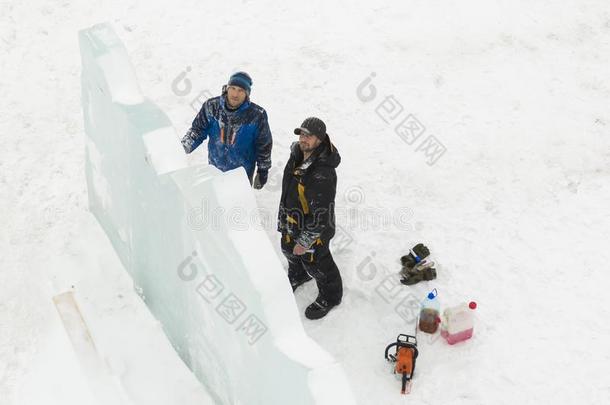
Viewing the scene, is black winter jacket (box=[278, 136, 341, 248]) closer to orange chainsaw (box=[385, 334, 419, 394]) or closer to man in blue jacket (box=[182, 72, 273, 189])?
man in blue jacket (box=[182, 72, 273, 189])

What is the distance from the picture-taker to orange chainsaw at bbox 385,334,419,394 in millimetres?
5383

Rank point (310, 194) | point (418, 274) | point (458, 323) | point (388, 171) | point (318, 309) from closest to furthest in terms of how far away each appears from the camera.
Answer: point (310, 194), point (458, 323), point (318, 309), point (418, 274), point (388, 171)

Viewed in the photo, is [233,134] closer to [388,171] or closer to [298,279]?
[298,279]

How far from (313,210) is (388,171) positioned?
226 centimetres

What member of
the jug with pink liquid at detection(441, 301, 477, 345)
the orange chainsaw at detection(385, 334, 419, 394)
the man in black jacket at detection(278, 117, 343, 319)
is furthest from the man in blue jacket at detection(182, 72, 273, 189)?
the jug with pink liquid at detection(441, 301, 477, 345)

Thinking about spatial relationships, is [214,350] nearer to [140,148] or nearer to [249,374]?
[249,374]

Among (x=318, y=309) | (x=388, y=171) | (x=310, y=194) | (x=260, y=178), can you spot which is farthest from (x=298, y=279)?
(x=388, y=171)

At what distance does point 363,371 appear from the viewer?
5.62 m

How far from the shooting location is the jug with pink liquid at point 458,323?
5668 millimetres

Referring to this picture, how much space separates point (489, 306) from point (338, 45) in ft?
14.4

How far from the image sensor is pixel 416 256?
6320 millimetres

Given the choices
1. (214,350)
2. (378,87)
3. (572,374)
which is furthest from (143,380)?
(378,87)

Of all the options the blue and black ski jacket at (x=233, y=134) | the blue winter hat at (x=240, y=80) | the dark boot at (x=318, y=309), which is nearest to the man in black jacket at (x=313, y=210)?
the dark boot at (x=318, y=309)

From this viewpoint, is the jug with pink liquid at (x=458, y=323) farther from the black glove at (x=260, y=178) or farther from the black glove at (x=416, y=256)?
the black glove at (x=260, y=178)
